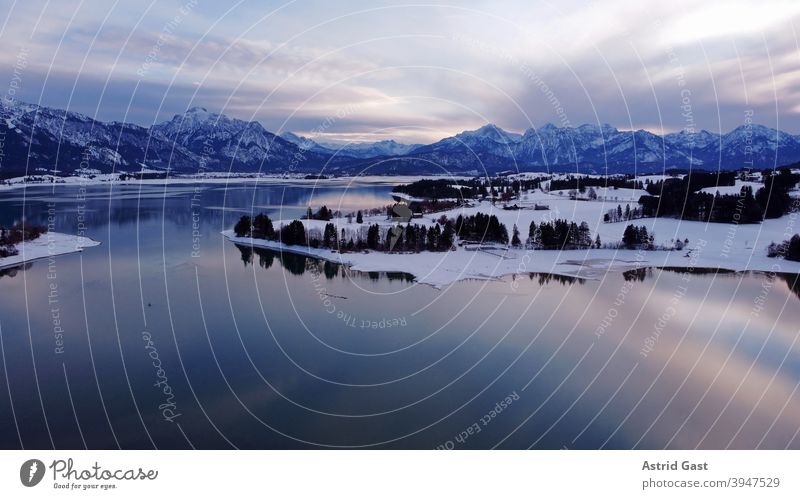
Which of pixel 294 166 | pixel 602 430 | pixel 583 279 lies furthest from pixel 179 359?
pixel 294 166

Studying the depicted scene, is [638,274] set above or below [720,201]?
below

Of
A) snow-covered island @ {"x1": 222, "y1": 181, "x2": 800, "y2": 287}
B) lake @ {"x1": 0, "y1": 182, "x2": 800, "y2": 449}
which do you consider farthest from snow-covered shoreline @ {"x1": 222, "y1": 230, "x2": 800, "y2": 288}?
lake @ {"x1": 0, "y1": 182, "x2": 800, "y2": 449}

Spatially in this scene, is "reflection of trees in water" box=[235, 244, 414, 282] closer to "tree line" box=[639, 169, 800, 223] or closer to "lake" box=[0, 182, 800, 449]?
"lake" box=[0, 182, 800, 449]

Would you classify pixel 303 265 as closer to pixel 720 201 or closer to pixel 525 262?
pixel 525 262

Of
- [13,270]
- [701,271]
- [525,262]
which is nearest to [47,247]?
[13,270]

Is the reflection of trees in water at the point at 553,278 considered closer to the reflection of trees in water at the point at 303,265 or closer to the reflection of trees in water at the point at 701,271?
the reflection of trees in water at the point at 303,265

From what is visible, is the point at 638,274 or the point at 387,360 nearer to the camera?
the point at 387,360
